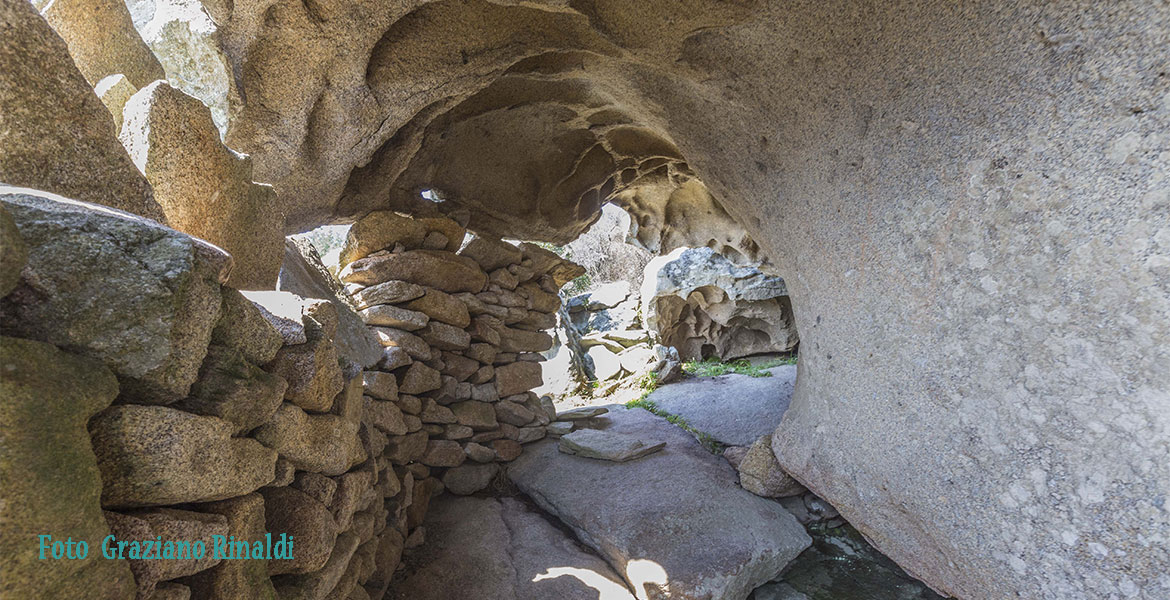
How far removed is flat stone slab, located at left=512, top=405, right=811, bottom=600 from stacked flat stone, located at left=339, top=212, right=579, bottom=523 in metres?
0.44

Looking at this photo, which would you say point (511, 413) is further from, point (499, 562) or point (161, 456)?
point (161, 456)

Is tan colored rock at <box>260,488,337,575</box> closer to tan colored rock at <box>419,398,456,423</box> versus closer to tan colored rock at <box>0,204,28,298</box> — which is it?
tan colored rock at <box>0,204,28,298</box>

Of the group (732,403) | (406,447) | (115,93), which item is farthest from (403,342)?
(732,403)

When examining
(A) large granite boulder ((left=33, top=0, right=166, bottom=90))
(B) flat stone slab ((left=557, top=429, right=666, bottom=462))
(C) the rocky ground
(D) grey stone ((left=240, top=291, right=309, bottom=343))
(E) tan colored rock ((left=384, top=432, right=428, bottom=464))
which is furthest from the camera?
(B) flat stone slab ((left=557, top=429, right=666, bottom=462))

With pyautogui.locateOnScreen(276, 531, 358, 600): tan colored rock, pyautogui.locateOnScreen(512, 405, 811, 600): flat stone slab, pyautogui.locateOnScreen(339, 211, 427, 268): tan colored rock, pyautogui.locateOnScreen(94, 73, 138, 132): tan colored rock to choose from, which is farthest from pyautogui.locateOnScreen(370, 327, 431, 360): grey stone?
pyautogui.locateOnScreen(94, 73, 138, 132): tan colored rock

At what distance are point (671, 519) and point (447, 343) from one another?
75.3 inches

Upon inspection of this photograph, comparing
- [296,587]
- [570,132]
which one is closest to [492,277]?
[570,132]

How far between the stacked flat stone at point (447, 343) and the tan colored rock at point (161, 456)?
69.3 inches

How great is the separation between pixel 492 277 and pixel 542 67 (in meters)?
1.72

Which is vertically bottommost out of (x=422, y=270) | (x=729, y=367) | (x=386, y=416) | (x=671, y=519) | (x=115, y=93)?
(x=729, y=367)

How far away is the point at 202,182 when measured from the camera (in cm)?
165

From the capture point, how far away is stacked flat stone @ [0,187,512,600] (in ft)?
2.56

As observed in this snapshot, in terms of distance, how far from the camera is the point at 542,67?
122 inches

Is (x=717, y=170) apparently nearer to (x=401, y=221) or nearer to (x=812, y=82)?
(x=812, y=82)
